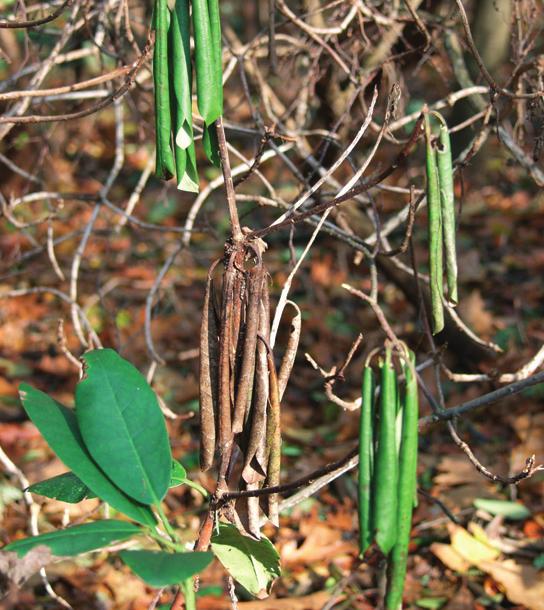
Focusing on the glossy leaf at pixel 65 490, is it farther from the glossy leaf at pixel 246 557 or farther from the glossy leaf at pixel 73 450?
the glossy leaf at pixel 246 557

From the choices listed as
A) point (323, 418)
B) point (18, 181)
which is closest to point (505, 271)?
point (323, 418)

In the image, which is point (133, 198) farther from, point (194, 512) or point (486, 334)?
point (486, 334)

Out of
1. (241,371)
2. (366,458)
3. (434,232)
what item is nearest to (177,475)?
(241,371)

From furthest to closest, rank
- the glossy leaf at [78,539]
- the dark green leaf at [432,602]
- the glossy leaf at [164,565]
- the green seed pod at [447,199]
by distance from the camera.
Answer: the dark green leaf at [432,602], the green seed pod at [447,199], the glossy leaf at [78,539], the glossy leaf at [164,565]

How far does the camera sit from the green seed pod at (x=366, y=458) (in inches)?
45.9

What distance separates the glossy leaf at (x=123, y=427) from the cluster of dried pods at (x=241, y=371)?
94mm

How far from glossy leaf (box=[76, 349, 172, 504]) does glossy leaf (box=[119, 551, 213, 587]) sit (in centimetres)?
17

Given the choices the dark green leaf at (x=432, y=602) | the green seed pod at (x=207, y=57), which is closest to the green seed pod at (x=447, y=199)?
the green seed pod at (x=207, y=57)

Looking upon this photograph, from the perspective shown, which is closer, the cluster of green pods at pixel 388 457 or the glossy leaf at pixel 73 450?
the cluster of green pods at pixel 388 457

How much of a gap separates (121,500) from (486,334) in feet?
8.63

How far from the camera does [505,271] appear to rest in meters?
4.49

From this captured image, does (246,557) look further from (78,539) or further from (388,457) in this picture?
(388,457)

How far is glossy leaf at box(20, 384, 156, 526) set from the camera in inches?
52.6

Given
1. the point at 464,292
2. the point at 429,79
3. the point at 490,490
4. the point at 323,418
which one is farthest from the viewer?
the point at 429,79
